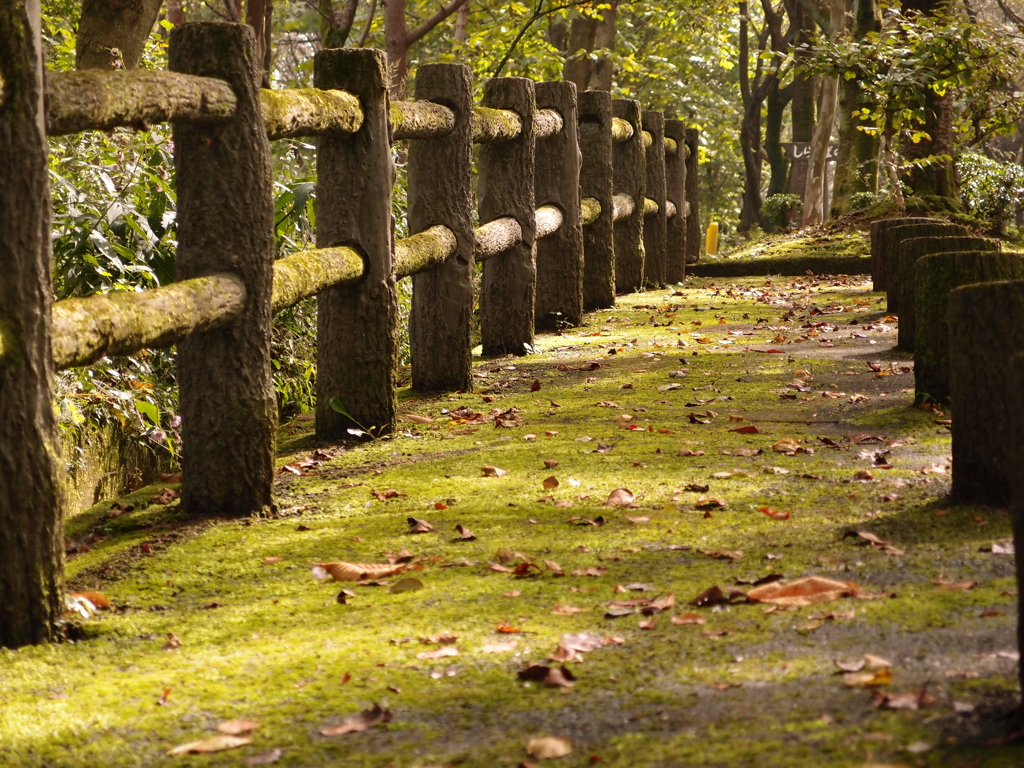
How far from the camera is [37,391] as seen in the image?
9.01ft

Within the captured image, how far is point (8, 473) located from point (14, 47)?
2.94ft

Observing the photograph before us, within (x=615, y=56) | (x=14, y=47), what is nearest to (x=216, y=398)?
(x=14, y=47)

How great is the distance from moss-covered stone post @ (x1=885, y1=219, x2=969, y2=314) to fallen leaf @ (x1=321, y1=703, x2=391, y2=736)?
6159 mm

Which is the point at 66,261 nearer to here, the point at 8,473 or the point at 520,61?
the point at 8,473

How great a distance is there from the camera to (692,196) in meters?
16.0

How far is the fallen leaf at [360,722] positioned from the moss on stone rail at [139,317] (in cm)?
109

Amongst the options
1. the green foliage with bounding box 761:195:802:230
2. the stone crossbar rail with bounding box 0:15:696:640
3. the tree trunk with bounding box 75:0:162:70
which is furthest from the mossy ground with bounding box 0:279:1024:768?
the green foliage with bounding box 761:195:802:230

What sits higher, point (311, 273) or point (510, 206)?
point (510, 206)

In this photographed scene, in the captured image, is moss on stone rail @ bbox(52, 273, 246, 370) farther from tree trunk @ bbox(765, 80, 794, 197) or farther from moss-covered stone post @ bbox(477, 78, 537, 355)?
tree trunk @ bbox(765, 80, 794, 197)

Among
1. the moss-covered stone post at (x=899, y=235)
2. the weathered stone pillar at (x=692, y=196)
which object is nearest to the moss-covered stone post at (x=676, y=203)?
the weathered stone pillar at (x=692, y=196)

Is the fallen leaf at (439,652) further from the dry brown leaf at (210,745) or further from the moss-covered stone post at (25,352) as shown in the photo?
the moss-covered stone post at (25,352)

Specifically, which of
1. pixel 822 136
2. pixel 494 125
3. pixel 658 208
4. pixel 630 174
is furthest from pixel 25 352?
pixel 822 136

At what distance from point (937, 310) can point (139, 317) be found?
3.27 m

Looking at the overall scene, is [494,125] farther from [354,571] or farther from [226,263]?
[354,571]
